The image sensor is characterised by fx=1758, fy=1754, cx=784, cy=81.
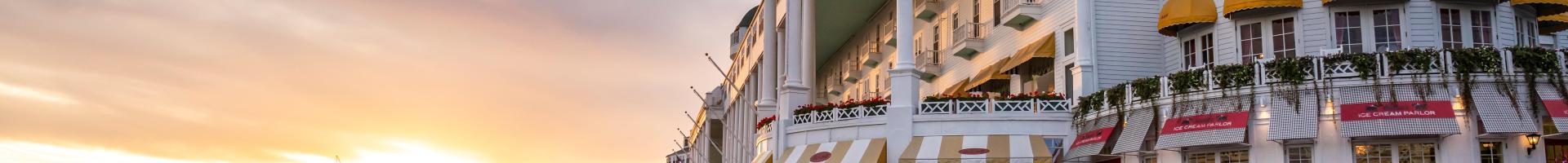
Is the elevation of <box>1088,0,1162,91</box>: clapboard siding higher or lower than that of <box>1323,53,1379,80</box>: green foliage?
higher

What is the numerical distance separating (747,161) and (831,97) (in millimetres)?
10113

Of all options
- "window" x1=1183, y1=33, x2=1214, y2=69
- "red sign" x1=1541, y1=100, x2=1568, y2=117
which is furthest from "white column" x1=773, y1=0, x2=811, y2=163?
"red sign" x1=1541, y1=100, x2=1568, y2=117

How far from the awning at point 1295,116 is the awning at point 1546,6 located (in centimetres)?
637

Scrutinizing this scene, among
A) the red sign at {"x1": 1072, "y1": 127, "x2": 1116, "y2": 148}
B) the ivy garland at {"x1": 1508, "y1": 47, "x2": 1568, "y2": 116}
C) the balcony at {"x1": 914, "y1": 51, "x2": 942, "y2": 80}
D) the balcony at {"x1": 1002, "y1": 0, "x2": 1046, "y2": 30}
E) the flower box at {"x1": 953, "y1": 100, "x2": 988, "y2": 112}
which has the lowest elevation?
the red sign at {"x1": 1072, "y1": 127, "x2": 1116, "y2": 148}

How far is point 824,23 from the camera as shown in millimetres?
61719

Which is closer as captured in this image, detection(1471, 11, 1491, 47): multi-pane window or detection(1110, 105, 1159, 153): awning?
detection(1110, 105, 1159, 153): awning

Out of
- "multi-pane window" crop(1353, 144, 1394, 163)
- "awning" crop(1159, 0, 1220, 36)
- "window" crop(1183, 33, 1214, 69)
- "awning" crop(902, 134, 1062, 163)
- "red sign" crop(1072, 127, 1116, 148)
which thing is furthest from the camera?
"window" crop(1183, 33, 1214, 69)

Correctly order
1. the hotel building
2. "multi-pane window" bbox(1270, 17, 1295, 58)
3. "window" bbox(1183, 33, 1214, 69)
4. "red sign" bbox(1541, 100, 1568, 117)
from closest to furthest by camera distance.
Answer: "red sign" bbox(1541, 100, 1568, 117) < the hotel building < "multi-pane window" bbox(1270, 17, 1295, 58) < "window" bbox(1183, 33, 1214, 69)

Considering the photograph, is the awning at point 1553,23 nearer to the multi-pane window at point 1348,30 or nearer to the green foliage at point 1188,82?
the multi-pane window at point 1348,30

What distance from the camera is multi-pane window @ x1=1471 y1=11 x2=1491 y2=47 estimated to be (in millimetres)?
34188

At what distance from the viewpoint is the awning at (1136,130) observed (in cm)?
3244

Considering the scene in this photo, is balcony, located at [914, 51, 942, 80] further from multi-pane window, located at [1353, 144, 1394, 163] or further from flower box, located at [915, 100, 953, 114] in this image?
multi-pane window, located at [1353, 144, 1394, 163]

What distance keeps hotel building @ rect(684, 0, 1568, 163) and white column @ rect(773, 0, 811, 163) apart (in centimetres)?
6

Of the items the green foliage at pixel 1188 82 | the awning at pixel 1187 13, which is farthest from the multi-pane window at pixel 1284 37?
the green foliage at pixel 1188 82
